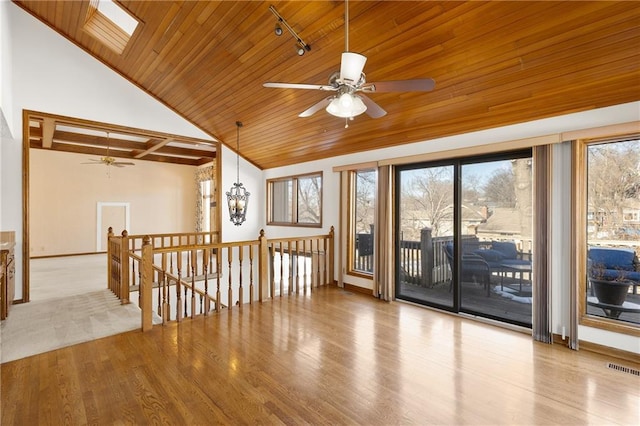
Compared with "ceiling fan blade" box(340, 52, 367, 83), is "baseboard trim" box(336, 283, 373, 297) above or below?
below

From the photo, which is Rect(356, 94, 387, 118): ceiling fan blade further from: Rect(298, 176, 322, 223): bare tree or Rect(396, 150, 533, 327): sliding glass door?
Rect(298, 176, 322, 223): bare tree

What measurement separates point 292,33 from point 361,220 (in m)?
3.20

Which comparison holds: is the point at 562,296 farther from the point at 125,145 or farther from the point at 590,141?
the point at 125,145

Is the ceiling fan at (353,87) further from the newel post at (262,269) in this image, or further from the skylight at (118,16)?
the skylight at (118,16)

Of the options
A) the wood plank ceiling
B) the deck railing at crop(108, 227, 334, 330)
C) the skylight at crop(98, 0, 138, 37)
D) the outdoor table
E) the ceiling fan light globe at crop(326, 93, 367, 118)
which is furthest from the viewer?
the skylight at crop(98, 0, 138, 37)

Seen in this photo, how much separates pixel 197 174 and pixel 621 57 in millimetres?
10747

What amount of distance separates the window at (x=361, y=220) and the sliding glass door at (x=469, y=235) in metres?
0.55

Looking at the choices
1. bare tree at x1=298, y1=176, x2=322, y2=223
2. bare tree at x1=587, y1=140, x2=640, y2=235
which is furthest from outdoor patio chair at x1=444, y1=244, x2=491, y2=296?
bare tree at x1=298, y1=176, x2=322, y2=223

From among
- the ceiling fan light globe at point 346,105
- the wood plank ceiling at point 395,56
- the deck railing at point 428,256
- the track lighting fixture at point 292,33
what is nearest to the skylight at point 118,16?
the wood plank ceiling at point 395,56

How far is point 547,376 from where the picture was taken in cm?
260

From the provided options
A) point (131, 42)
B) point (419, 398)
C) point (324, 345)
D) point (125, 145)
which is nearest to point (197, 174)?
point (125, 145)

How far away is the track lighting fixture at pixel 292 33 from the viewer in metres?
3.01

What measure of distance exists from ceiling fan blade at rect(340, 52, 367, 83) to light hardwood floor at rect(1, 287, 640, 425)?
2303 mm

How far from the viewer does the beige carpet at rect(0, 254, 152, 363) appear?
125 inches
